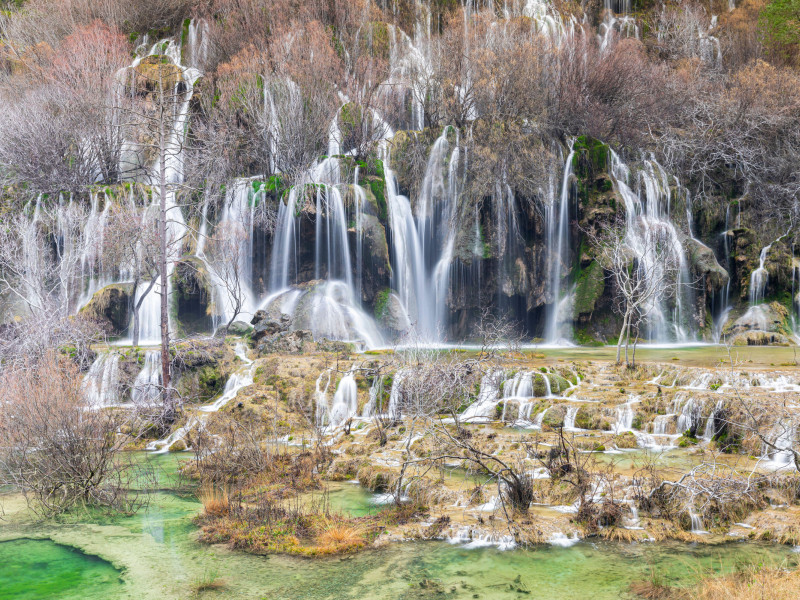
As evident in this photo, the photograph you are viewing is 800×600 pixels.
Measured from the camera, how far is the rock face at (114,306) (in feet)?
77.2

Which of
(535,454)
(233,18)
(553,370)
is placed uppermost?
(233,18)

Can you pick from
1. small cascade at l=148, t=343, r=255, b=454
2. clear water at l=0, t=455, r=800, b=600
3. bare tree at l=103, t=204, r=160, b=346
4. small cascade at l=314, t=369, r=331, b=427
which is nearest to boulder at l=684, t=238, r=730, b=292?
small cascade at l=314, t=369, r=331, b=427

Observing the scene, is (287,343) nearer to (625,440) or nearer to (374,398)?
(374,398)

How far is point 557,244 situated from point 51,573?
2391cm

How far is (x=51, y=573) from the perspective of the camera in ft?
25.6

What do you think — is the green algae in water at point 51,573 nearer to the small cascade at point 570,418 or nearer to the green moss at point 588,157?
the small cascade at point 570,418

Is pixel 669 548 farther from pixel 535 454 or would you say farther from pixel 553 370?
pixel 553 370

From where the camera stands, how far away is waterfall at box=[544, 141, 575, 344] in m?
27.3

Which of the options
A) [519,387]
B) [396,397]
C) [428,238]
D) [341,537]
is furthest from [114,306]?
[341,537]

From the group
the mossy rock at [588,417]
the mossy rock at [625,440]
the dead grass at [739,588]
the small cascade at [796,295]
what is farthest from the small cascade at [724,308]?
the dead grass at [739,588]

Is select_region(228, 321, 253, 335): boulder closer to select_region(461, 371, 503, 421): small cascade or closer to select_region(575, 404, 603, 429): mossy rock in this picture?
select_region(461, 371, 503, 421): small cascade

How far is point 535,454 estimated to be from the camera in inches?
436

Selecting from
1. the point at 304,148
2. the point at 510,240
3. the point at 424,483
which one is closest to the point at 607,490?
the point at 424,483

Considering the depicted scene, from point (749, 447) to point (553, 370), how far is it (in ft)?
18.1
